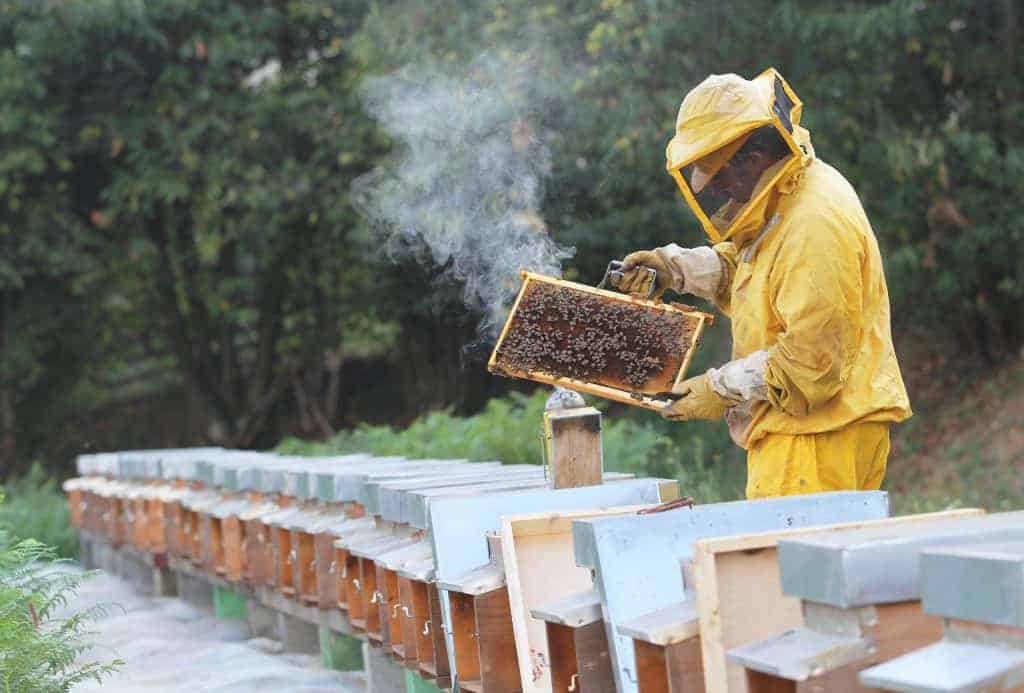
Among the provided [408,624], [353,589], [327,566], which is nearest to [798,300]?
[408,624]

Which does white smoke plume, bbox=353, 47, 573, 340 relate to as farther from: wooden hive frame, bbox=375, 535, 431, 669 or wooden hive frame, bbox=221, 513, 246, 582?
wooden hive frame, bbox=221, 513, 246, 582

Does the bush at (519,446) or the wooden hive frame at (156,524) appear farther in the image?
the wooden hive frame at (156,524)

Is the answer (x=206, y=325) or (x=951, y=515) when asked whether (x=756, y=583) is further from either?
(x=206, y=325)

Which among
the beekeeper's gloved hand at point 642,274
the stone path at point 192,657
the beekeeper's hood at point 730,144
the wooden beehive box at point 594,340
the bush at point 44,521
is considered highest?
the beekeeper's hood at point 730,144

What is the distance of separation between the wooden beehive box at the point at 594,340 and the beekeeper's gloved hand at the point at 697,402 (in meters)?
0.11

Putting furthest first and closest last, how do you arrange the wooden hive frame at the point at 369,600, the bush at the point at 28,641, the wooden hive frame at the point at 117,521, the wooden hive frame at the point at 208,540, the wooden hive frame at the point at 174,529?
the wooden hive frame at the point at 117,521
the wooden hive frame at the point at 174,529
the wooden hive frame at the point at 208,540
the wooden hive frame at the point at 369,600
the bush at the point at 28,641

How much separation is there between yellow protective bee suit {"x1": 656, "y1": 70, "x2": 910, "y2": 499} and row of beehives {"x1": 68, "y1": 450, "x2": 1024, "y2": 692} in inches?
18.4

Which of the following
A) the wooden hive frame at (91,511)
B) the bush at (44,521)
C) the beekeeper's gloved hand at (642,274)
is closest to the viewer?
the beekeeper's gloved hand at (642,274)

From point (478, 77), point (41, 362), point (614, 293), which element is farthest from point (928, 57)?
point (41, 362)

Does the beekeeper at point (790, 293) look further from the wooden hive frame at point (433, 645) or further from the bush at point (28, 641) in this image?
the bush at point (28, 641)

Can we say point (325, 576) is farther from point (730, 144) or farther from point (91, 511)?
point (91, 511)

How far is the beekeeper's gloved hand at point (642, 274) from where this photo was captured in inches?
177

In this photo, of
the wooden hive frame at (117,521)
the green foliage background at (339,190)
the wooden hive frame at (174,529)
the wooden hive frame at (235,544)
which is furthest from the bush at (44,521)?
the wooden hive frame at (235,544)

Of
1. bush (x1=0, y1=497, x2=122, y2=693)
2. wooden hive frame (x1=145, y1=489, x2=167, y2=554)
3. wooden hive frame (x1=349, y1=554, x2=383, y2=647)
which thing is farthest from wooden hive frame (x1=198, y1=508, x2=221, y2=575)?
bush (x1=0, y1=497, x2=122, y2=693)
